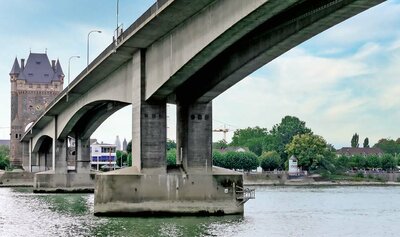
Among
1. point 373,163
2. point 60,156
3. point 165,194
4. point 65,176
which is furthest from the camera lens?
point 373,163

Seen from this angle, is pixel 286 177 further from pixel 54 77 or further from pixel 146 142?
pixel 146 142

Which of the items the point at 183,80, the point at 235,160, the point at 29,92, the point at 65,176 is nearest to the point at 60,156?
the point at 65,176

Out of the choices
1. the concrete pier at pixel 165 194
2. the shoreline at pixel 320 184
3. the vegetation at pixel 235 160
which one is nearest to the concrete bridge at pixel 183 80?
the concrete pier at pixel 165 194

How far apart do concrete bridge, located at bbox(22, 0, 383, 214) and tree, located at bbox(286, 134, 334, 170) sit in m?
96.2

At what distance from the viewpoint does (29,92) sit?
16888 centimetres

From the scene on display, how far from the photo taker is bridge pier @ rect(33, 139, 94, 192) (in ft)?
276

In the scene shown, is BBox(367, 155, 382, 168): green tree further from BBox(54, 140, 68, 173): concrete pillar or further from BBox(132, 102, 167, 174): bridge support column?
BBox(132, 102, 167, 174): bridge support column

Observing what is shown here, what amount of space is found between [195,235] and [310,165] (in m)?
115

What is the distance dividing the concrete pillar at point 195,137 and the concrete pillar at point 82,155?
41.3 m

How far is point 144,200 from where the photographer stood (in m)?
42.0

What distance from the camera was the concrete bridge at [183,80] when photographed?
34.5m

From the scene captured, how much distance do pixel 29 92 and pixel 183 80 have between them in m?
134

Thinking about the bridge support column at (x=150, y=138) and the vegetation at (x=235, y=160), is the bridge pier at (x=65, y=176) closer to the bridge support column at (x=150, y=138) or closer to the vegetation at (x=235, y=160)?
the bridge support column at (x=150, y=138)

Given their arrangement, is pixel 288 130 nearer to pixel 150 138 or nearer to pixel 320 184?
pixel 320 184
